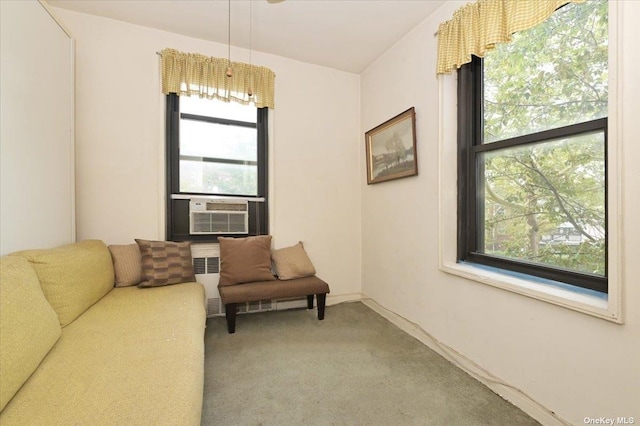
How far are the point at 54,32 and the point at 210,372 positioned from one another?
2.51 meters

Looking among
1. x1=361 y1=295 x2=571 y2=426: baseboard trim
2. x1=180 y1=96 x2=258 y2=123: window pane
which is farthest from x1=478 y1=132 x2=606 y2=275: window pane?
x1=180 y1=96 x2=258 y2=123: window pane

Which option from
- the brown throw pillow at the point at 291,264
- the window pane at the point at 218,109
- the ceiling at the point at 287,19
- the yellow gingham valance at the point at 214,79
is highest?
the ceiling at the point at 287,19

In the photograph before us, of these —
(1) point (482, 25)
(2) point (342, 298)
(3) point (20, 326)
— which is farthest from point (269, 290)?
(1) point (482, 25)

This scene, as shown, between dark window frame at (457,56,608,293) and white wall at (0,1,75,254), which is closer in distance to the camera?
white wall at (0,1,75,254)

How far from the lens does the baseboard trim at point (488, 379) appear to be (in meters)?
1.35

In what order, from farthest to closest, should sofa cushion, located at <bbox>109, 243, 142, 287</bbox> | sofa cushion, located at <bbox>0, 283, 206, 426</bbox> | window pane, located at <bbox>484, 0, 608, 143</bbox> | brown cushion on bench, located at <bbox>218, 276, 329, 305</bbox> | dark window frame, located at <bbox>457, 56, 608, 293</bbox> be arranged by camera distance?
brown cushion on bench, located at <bbox>218, 276, 329, 305</bbox> < sofa cushion, located at <bbox>109, 243, 142, 287</bbox> < dark window frame, located at <bbox>457, 56, 608, 293</bbox> < window pane, located at <bbox>484, 0, 608, 143</bbox> < sofa cushion, located at <bbox>0, 283, 206, 426</bbox>

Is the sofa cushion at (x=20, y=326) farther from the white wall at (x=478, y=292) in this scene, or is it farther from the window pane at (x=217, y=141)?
the white wall at (x=478, y=292)

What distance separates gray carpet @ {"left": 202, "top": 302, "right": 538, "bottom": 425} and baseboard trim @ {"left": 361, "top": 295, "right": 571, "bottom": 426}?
0.04 m

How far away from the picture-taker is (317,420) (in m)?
1.35

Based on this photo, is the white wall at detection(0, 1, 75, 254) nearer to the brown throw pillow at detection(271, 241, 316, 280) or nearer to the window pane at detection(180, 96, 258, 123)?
the window pane at detection(180, 96, 258, 123)

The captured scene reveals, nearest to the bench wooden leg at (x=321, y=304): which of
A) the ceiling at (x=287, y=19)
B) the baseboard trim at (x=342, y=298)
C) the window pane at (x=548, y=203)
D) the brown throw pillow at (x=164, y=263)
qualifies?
the baseboard trim at (x=342, y=298)

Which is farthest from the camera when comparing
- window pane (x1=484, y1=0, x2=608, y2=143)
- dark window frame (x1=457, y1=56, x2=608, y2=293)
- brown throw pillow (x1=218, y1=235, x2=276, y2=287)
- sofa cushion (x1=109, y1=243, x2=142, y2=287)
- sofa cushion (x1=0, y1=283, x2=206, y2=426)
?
brown throw pillow (x1=218, y1=235, x2=276, y2=287)

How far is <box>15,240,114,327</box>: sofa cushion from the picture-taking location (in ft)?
4.49

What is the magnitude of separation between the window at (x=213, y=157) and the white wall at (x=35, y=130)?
72 centimetres
